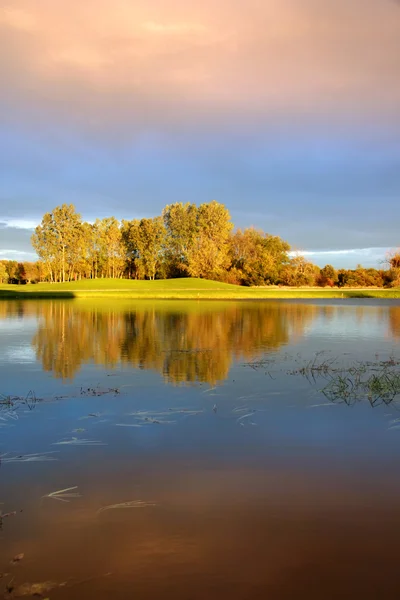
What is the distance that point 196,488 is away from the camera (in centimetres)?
583

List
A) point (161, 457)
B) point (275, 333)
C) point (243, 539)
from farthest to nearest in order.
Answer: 1. point (275, 333)
2. point (161, 457)
3. point (243, 539)

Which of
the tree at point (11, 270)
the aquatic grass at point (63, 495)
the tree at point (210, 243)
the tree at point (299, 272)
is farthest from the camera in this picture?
the tree at point (11, 270)

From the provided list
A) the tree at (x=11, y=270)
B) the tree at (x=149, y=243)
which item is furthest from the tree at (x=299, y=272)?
the tree at (x=11, y=270)

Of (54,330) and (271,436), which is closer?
(271,436)

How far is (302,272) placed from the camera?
93.1m

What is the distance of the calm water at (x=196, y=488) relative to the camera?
425cm

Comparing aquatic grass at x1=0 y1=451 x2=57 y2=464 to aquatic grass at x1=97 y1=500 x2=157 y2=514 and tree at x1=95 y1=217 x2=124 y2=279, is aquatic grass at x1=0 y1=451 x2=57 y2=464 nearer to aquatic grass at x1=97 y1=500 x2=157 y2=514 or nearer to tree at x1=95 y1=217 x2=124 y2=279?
aquatic grass at x1=97 y1=500 x2=157 y2=514

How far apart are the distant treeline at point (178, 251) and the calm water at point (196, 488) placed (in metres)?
82.0

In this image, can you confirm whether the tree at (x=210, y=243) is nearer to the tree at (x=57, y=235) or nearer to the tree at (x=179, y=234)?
the tree at (x=179, y=234)

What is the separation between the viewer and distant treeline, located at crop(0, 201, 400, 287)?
306ft

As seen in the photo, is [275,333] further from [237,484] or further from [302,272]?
[302,272]

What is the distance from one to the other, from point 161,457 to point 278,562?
2.62 m

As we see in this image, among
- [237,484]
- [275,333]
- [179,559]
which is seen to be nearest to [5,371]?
[237,484]

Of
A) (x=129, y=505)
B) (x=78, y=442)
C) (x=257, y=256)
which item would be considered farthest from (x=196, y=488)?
(x=257, y=256)
